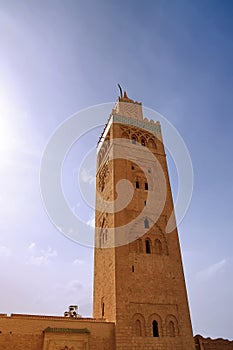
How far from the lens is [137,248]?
17250 millimetres

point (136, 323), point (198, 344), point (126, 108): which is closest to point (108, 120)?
point (126, 108)

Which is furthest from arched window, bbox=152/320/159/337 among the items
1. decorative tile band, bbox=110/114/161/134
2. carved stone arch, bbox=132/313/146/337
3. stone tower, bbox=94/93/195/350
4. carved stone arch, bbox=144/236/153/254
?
decorative tile band, bbox=110/114/161/134

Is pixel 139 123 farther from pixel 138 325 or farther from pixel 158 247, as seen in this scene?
pixel 138 325

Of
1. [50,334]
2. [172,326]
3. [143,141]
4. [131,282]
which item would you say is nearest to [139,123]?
[143,141]

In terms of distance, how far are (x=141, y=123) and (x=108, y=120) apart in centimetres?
308

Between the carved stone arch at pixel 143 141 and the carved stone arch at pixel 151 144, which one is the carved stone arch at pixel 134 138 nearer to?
the carved stone arch at pixel 143 141

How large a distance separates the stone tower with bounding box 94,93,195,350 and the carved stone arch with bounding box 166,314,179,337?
48 millimetres

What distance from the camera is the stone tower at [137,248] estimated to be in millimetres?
15000

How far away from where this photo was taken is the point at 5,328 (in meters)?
13.2

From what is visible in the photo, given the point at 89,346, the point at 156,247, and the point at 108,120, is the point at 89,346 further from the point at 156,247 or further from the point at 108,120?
the point at 108,120

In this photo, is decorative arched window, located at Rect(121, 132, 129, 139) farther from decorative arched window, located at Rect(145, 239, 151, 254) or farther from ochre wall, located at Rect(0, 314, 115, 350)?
ochre wall, located at Rect(0, 314, 115, 350)

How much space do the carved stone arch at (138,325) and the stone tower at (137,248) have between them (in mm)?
46

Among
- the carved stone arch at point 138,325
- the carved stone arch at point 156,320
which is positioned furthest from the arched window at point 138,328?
the carved stone arch at point 156,320

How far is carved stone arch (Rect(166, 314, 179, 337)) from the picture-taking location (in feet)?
50.0
